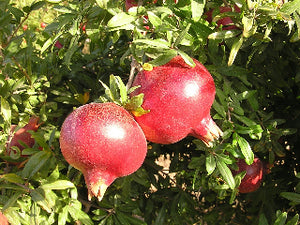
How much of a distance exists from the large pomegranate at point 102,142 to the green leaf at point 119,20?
17 centimetres

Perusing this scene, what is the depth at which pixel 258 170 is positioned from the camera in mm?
1213

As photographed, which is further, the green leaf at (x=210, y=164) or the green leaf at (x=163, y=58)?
the green leaf at (x=210, y=164)

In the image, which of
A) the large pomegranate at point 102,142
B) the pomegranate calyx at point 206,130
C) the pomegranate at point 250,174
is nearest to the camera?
the large pomegranate at point 102,142

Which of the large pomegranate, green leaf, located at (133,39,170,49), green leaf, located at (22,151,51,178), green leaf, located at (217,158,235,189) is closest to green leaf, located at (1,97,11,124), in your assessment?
green leaf, located at (22,151,51,178)

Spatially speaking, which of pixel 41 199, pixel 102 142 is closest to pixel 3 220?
pixel 41 199

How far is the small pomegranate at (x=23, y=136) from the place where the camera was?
3.66ft

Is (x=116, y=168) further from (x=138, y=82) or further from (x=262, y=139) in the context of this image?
(x=262, y=139)

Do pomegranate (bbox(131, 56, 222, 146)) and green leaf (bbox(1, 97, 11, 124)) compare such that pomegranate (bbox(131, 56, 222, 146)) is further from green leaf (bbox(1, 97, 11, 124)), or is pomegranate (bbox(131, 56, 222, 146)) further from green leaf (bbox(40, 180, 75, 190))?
green leaf (bbox(1, 97, 11, 124))

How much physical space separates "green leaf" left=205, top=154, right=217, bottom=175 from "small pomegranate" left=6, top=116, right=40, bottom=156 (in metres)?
0.55

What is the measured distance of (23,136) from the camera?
113 centimetres

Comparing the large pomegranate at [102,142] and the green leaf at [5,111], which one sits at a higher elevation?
the large pomegranate at [102,142]

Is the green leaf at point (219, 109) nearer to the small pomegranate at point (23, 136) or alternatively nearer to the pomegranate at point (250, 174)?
the pomegranate at point (250, 174)

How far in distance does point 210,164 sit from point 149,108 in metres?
0.29

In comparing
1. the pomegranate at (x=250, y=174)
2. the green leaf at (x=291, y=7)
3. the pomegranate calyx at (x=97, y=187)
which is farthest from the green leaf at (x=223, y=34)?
the pomegranate at (x=250, y=174)
